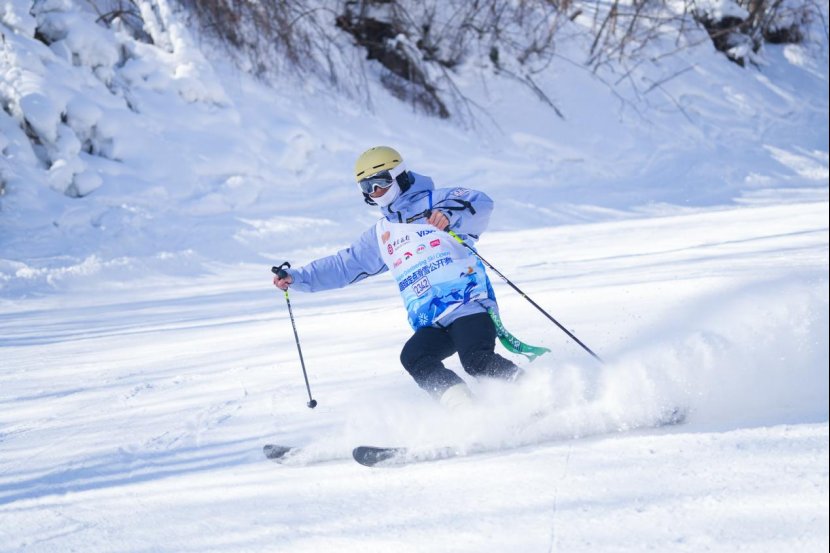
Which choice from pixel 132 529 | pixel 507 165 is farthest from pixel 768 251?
pixel 507 165

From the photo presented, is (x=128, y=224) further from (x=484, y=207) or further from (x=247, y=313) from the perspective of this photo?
(x=484, y=207)

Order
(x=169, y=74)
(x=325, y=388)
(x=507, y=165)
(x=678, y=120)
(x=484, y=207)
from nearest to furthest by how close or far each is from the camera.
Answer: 1. (x=484, y=207)
2. (x=325, y=388)
3. (x=169, y=74)
4. (x=507, y=165)
5. (x=678, y=120)

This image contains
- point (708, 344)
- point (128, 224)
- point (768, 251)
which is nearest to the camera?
point (708, 344)

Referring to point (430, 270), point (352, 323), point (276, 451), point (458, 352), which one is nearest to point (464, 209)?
point (430, 270)

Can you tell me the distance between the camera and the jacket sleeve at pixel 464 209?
14.0ft

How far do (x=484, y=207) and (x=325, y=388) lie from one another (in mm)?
1394

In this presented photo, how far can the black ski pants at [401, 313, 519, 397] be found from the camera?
3928 mm

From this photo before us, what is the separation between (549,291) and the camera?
6.54m

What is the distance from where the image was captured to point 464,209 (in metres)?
4.30

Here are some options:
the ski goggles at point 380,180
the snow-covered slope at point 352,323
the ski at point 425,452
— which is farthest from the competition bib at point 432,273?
the ski at point 425,452

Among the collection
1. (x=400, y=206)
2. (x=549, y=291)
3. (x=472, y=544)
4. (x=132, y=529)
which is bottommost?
(x=549, y=291)

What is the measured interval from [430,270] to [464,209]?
1.22ft

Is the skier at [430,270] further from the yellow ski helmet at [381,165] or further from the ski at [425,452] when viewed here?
the ski at [425,452]

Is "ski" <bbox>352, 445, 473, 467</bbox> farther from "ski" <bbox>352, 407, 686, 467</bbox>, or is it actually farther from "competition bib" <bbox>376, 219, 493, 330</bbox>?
"competition bib" <bbox>376, 219, 493, 330</bbox>
